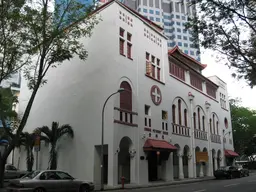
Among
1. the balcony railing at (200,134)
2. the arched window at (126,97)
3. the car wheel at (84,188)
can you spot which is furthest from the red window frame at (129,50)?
the balcony railing at (200,134)

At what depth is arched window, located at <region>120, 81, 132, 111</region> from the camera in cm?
2328

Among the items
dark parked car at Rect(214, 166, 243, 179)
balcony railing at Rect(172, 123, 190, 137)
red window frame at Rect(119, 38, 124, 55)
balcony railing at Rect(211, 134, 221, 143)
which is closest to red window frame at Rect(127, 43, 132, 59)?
red window frame at Rect(119, 38, 124, 55)

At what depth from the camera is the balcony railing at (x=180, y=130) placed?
29.8 metres

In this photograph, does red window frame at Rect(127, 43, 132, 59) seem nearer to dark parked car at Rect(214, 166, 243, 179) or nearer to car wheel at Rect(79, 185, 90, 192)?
car wheel at Rect(79, 185, 90, 192)

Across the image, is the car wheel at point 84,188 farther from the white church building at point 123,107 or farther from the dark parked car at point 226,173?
the dark parked car at point 226,173

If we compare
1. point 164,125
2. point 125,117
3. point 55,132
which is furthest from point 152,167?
point 55,132

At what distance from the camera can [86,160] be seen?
73.6 feet

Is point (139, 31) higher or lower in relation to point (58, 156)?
higher

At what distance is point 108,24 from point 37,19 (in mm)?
8004

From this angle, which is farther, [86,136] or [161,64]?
[161,64]

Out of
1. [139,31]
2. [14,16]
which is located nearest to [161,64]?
[139,31]

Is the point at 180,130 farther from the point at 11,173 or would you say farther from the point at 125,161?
the point at 11,173

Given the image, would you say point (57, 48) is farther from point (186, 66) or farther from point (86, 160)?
point (186, 66)

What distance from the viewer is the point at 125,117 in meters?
23.1
